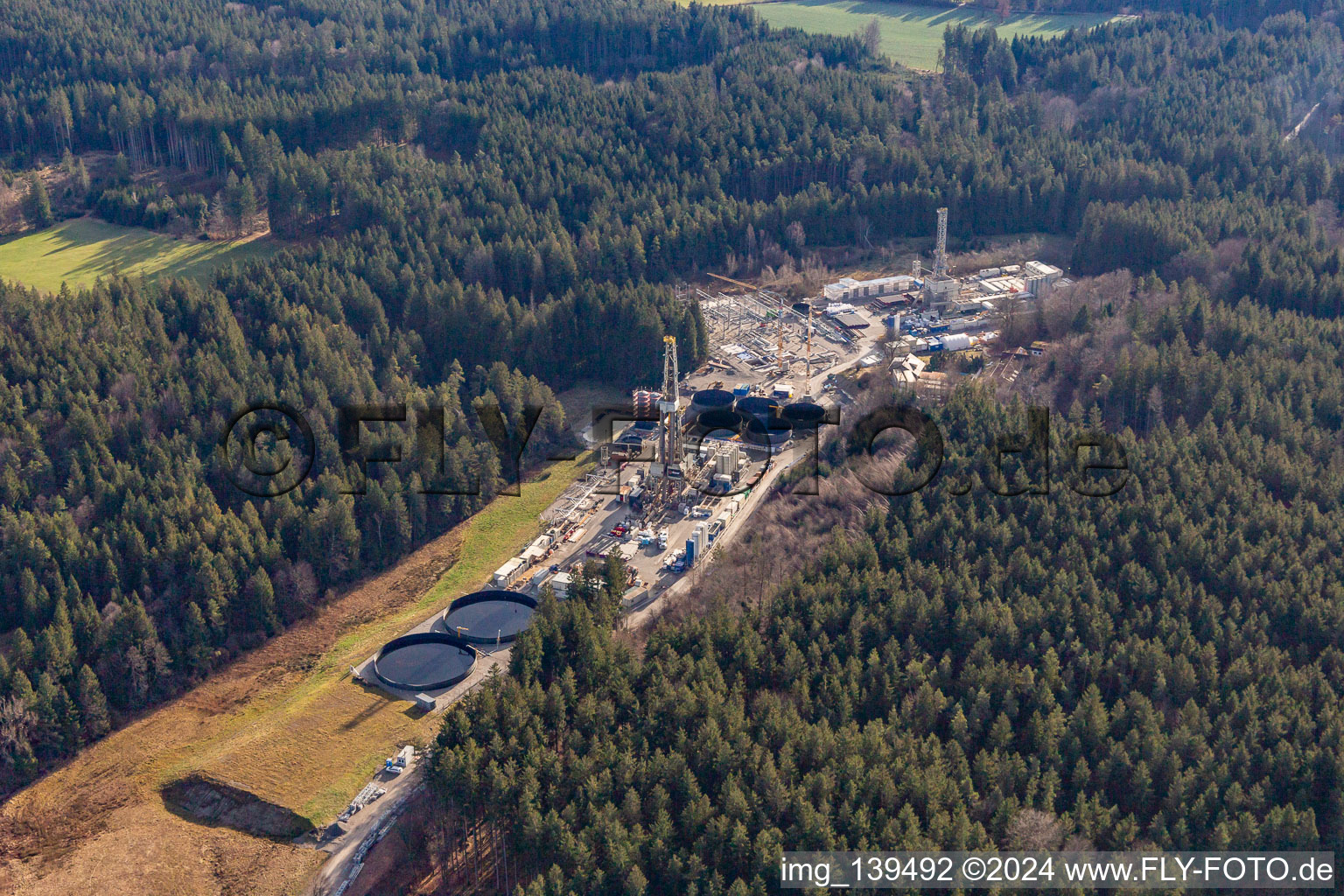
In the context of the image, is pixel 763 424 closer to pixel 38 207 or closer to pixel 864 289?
pixel 864 289

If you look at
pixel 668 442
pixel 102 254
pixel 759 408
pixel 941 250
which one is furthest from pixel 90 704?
pixel 941 250

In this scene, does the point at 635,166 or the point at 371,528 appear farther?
the point at 635,166

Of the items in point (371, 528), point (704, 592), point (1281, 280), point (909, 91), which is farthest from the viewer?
point (909, 91)

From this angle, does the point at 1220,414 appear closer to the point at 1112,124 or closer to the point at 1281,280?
the point at 1281,280

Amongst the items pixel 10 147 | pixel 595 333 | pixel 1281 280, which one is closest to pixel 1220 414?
→ pixel 1281 280

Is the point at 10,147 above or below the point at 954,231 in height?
above

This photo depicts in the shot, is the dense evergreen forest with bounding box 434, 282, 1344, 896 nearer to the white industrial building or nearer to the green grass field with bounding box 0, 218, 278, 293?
the white industrial building

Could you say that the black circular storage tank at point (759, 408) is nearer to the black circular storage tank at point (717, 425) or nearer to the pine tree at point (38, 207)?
the black circular storage tank at point (717, 425)
